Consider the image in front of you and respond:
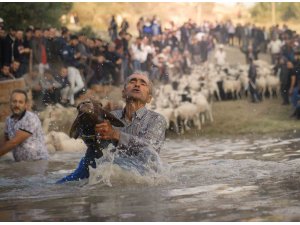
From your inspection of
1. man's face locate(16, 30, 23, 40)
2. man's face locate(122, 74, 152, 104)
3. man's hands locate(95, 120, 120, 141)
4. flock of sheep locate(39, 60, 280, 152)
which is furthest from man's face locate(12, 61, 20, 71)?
man's hands locate(95, 120, 120, 141)

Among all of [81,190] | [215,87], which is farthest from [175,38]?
[81,190]

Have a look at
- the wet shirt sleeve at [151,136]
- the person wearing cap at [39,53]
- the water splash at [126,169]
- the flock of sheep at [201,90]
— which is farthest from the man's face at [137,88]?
the person wearing cap at [39,53]

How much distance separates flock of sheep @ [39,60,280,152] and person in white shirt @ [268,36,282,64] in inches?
15.8

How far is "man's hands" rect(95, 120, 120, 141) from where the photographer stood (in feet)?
17.0

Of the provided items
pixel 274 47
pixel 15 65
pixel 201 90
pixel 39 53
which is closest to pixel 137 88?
pixel 15 65

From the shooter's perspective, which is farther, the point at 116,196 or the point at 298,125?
the point at 298,125

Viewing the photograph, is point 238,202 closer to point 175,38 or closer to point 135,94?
point 135,94

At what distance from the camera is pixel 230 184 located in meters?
6.21

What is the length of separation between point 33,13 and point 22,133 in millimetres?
9161

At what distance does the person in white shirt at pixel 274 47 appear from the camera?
60.9 ft

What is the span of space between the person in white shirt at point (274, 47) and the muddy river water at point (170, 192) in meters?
9.92

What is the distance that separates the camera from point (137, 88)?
227 inches

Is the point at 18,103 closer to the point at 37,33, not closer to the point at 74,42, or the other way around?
the point at 37,33

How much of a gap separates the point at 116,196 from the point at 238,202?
1042mm
